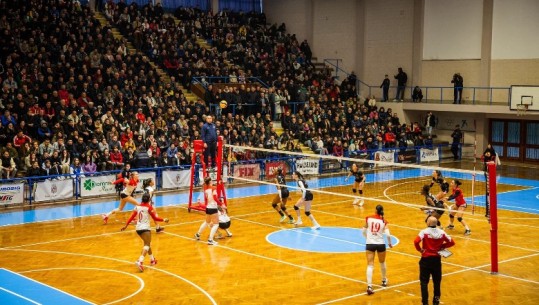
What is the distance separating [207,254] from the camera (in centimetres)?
2073

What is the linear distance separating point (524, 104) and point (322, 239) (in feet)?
69.4

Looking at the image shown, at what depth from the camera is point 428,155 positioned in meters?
42.2

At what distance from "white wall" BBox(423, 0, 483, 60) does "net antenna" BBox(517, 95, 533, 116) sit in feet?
19.0

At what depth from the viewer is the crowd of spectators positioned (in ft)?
102

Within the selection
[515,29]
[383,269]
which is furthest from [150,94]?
[515,29]

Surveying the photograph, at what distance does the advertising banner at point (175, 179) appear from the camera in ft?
105

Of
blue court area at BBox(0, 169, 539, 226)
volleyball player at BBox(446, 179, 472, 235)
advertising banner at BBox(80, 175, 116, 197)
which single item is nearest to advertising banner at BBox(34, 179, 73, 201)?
advertising banner at BBox(80, 175, 116, 197)

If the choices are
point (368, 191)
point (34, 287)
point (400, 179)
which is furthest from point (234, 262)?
point (400, 179)

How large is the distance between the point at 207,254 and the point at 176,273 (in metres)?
2.25

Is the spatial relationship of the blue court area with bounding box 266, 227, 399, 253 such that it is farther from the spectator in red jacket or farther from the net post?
the spectator in red jacket

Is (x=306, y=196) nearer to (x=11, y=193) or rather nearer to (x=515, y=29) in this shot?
(x=11, y=193)

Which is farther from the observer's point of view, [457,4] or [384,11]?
[384,11]

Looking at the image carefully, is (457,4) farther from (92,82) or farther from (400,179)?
(92,82)

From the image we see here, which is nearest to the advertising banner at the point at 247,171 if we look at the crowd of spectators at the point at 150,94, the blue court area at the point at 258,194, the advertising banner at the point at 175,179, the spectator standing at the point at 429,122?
the blue court area at the point at 258,194
